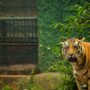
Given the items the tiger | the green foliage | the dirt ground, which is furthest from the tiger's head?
the dirt ground

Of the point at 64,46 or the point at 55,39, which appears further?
the point at 55,39

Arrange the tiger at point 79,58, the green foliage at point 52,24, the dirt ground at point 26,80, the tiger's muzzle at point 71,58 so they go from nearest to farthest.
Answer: the tiger's muzzle at point 71,58
the tiger at point 79,58
the dirt ground at point 26,80
the green foliage at point 52,24

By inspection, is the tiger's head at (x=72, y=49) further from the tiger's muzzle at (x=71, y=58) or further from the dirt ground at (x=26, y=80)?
the dirt ground at (x=26, y=80)

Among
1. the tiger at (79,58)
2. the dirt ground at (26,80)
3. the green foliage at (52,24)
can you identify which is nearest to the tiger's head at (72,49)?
the tiger at (79,58)

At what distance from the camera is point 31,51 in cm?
1110

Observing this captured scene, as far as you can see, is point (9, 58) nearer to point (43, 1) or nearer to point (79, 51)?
point (43, 1)

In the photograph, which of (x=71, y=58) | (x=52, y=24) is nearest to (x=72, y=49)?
(x=71, y=58)

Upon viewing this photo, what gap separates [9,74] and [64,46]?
299 centimetres

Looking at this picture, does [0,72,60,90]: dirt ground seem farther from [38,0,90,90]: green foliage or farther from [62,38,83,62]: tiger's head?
[62,38,83,62]: tiger's head

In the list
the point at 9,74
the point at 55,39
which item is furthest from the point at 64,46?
the point at 9,74

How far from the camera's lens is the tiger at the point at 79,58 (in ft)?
27.3

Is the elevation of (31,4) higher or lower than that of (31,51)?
higher

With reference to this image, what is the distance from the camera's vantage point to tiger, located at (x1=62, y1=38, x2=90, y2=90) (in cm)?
833

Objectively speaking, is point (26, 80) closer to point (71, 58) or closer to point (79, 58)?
point (79, 58)
